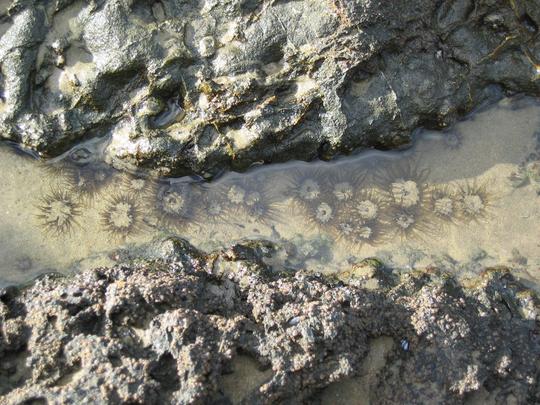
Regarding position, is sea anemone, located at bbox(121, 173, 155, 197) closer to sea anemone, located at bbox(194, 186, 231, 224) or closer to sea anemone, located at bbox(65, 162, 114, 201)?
sea anemone, located at bbox(65, 162, 114, 201)

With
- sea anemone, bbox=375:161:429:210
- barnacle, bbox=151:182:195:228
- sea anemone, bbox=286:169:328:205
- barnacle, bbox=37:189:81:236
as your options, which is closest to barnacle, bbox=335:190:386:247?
sea anemone, bbox=375:161:429:210

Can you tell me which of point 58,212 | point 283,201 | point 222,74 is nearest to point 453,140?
point 283,201

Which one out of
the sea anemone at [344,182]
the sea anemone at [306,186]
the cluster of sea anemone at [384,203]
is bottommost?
the cluster of sea anemone at [384,203]

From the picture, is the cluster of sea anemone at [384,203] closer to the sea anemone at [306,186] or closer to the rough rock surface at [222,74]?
the sea anemone at [306,186]

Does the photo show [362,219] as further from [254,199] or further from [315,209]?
[254,199]

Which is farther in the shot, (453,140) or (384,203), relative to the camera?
(453,140)

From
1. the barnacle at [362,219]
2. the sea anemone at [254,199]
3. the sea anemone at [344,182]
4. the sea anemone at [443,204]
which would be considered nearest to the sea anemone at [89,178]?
the sea anemone at [254,199]
